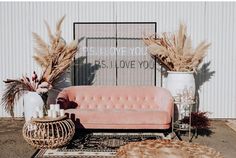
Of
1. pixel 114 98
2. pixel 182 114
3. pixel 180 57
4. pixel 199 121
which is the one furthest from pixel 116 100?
pixel 199 121

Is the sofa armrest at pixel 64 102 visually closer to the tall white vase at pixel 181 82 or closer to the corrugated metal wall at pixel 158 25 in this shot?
the corrugated metal wall at pixel 158 25

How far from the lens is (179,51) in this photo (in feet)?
19.9

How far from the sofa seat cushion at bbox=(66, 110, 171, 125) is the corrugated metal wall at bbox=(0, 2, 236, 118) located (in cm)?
199

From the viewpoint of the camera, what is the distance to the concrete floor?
4718 millimetres

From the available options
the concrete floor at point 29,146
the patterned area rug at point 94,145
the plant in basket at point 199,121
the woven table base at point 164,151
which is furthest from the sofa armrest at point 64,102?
the woven table base at point 164,151

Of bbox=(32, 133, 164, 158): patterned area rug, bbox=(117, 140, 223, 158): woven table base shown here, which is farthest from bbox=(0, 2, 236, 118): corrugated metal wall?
bbox=(117, 140, 223, 158): woven table base

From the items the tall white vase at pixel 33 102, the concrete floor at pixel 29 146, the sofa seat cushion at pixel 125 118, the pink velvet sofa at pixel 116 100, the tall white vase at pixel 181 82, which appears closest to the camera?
the concrete floor at pixel 29 146

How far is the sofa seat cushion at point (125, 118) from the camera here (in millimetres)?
5273

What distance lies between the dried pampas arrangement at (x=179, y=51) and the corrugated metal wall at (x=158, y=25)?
65 centimetres

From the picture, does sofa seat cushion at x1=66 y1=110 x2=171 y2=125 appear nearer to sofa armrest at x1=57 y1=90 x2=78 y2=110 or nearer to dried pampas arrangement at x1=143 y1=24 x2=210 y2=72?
sofa armrest at x1=57 y1=90 x2=78 y2=110

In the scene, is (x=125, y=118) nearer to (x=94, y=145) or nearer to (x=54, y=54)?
(x=94, y=145)

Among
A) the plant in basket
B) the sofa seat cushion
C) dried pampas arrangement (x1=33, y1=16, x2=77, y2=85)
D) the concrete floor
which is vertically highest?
dried pampas arrangement (x1=33, y1=16, x2=77, y2=85)

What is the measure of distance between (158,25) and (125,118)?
7.97ft

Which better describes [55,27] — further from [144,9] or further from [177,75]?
[177,75]
